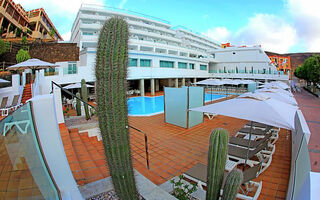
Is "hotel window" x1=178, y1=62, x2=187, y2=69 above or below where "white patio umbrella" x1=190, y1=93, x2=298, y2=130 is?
above

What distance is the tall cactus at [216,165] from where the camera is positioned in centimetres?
231

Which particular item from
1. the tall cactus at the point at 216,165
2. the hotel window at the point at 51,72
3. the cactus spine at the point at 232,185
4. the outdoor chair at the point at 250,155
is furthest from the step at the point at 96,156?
the hotel window at the point at 51,72

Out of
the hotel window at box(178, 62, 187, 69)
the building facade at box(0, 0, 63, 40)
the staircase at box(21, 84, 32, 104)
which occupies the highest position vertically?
the building facade at box(0, 0, 63, 40)

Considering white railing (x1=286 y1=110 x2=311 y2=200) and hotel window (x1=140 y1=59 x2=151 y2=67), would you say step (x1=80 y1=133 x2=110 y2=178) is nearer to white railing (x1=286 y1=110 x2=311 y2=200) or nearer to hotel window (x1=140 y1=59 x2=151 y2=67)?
white railing (x1=286 y1=110 x2=311 y2=200)

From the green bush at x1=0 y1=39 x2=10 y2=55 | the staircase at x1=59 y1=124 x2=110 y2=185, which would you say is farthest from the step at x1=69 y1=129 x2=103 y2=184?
the green bush at x1=0 y1=39 x2=10 y2=55

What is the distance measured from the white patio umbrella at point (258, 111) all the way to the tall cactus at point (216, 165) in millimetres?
1626

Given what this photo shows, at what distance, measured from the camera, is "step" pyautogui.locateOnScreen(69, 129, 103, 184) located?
3.45 m

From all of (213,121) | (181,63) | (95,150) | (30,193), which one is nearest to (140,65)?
(181,63)

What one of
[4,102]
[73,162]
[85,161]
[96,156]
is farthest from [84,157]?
[4,102]

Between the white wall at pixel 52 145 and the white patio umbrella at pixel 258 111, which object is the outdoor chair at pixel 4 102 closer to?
the white wall at pixel 52 145

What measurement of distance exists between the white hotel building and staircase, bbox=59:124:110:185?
1053 cm

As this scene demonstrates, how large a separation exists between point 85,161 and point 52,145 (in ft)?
4.63

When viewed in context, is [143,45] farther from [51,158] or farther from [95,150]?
[51,158]

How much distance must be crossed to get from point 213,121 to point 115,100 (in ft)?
25.3
